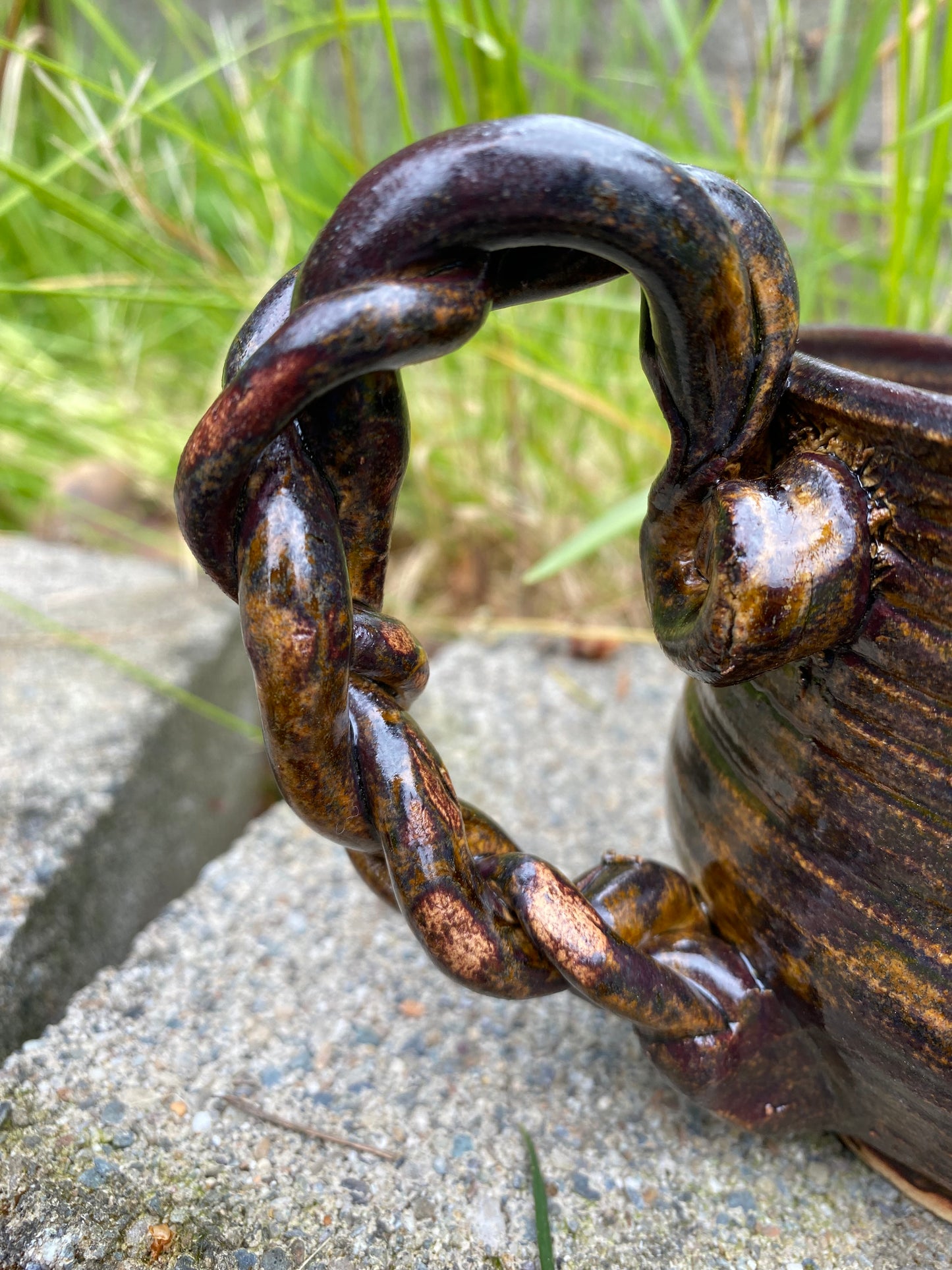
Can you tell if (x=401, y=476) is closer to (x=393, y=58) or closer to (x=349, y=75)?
(x=393, y=58)

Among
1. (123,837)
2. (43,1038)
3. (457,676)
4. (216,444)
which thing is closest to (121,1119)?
(43,1038)

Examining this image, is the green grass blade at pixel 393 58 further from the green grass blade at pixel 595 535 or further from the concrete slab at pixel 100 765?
the concrete slab at pixel 100 765

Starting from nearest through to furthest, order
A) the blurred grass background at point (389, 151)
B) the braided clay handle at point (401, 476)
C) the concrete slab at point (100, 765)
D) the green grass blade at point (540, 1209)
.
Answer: the braided clay handle at point (401, 476) < the green grass blade at point (540, 1209) < the concrete slab at point (100, 765) < the blurred grass background at point (389, 151)

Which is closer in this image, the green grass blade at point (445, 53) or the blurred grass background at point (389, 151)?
the green grass blade at point (445, 53)

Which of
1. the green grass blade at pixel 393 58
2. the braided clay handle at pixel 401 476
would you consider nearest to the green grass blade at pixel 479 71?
the green grass blade at pixel 393 58

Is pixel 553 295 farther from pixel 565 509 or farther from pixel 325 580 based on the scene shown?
pixel 565 509

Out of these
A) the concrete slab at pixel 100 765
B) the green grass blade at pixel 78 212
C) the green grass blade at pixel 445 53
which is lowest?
the concrete slab at pixel 100 765

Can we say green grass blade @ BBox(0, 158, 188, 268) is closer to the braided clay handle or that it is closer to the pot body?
the braided clay handle
